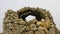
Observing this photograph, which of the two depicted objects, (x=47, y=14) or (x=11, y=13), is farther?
(x=47, y=14)

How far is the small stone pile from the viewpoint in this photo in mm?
5106

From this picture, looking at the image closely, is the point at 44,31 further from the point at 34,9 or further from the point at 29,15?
the point at 29,15

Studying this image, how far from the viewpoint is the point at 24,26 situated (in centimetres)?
522

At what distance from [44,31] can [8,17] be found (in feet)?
3.00

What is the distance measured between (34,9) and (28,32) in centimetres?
127

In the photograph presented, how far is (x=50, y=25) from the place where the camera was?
17.9 feet

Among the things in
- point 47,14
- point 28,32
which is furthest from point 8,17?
point 47,14

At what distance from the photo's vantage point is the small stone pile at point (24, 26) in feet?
16.8

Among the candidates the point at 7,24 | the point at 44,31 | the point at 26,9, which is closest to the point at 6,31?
the point at 7,24

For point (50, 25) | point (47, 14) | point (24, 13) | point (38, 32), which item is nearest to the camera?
point (38, 32)

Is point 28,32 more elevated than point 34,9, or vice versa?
point 34,9

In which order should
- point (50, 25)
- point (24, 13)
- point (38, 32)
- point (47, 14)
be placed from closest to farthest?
point (38, 32) → point (50, 25) → point (47, 14) → point (24, 13)

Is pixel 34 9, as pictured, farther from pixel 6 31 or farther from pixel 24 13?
pixel 6 31

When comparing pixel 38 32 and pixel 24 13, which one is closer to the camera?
pixel 38 32
